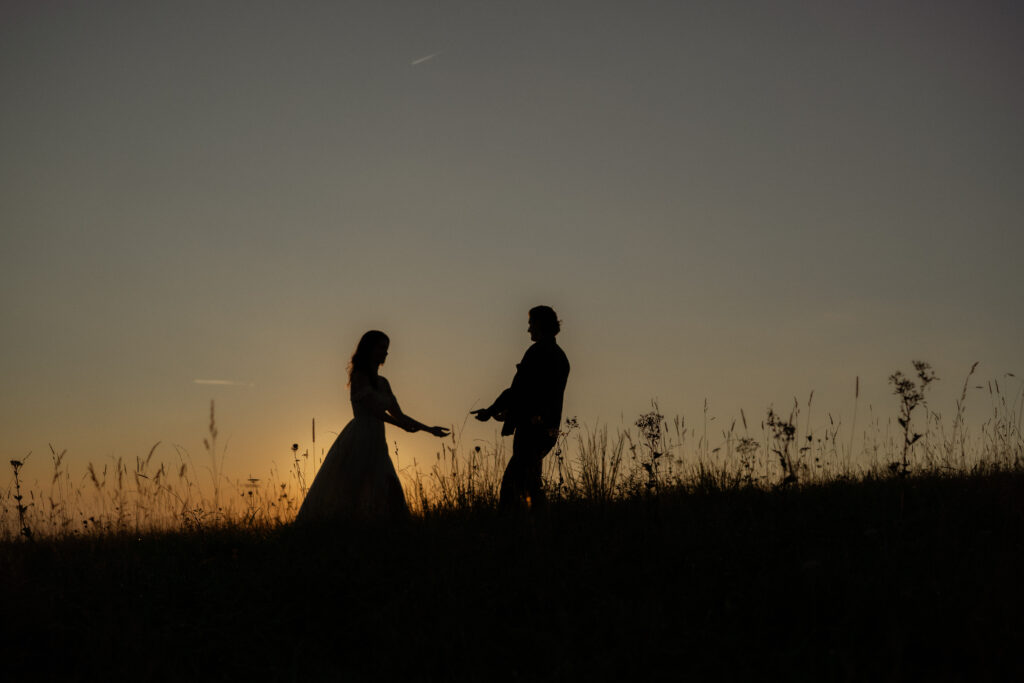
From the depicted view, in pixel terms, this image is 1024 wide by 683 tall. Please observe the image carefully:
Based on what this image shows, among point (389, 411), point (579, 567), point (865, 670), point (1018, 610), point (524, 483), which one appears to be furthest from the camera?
point (389, 411)

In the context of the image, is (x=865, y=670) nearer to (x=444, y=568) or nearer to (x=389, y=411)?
(x=444, y=568)

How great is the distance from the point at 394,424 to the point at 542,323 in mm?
1950

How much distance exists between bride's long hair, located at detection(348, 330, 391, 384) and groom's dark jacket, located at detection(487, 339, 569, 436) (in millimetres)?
1552

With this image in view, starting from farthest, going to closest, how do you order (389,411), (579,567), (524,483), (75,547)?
(389,411)
(524,483)
(75,547)
(579,567)

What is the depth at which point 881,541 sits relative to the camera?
234 inches

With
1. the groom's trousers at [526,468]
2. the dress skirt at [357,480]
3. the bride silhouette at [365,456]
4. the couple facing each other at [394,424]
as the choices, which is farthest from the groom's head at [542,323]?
the dress skirt at [357,480]

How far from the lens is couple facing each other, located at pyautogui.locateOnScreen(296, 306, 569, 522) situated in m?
8.17

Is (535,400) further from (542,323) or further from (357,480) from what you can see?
(357,480)

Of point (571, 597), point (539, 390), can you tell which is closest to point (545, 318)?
point (539, 390)

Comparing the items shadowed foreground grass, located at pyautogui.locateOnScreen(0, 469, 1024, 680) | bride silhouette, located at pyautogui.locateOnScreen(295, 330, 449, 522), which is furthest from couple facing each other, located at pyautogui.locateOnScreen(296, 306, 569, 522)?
shadowed foreground grass, located at pyautogui.locateOnScreen(0, 469, 1024, 680)

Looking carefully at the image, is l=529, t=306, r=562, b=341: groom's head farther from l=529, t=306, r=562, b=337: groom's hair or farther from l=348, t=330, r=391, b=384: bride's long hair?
l=348, t=330, r=391, b=384: bride's long hair

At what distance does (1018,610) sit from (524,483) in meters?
4.31

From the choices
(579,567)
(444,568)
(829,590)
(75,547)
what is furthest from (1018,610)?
(75,547)

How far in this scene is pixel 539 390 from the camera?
8.52 metres
